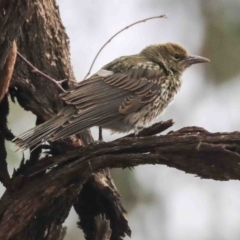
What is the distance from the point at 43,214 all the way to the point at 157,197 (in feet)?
16.0

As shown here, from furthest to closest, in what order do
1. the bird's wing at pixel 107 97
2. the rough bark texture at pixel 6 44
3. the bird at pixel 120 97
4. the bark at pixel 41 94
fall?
the bird's wing at pixel 107 97, the bird at pixel 120 97, the bark at pixel 41 94, the rough bark texture at pixel 6 44

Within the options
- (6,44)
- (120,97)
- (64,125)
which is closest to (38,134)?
(64,125)

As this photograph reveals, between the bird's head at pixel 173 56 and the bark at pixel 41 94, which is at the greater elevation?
the bird's head at pixel 173 56

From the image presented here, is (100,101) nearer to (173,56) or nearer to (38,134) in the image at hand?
(38,134)

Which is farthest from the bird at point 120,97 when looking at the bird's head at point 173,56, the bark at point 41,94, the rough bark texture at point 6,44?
the rough bark texture at point 6,44

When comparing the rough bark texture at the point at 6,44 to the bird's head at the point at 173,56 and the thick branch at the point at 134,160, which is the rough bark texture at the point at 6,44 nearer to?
the thick branch at the point at 134,160

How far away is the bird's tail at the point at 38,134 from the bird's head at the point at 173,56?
1.67 meters

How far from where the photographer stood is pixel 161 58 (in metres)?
5.77

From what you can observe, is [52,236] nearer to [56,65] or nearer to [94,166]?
[94,166]

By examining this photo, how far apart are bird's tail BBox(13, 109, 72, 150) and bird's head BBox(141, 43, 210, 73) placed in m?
1.67

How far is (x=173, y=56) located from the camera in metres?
5.94

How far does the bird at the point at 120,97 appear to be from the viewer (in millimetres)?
4203

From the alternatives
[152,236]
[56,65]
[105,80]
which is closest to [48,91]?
[56,65]

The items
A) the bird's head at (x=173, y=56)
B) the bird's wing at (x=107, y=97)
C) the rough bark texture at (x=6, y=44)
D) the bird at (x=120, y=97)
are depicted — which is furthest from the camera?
the bird's head at (x=173, y=56)
